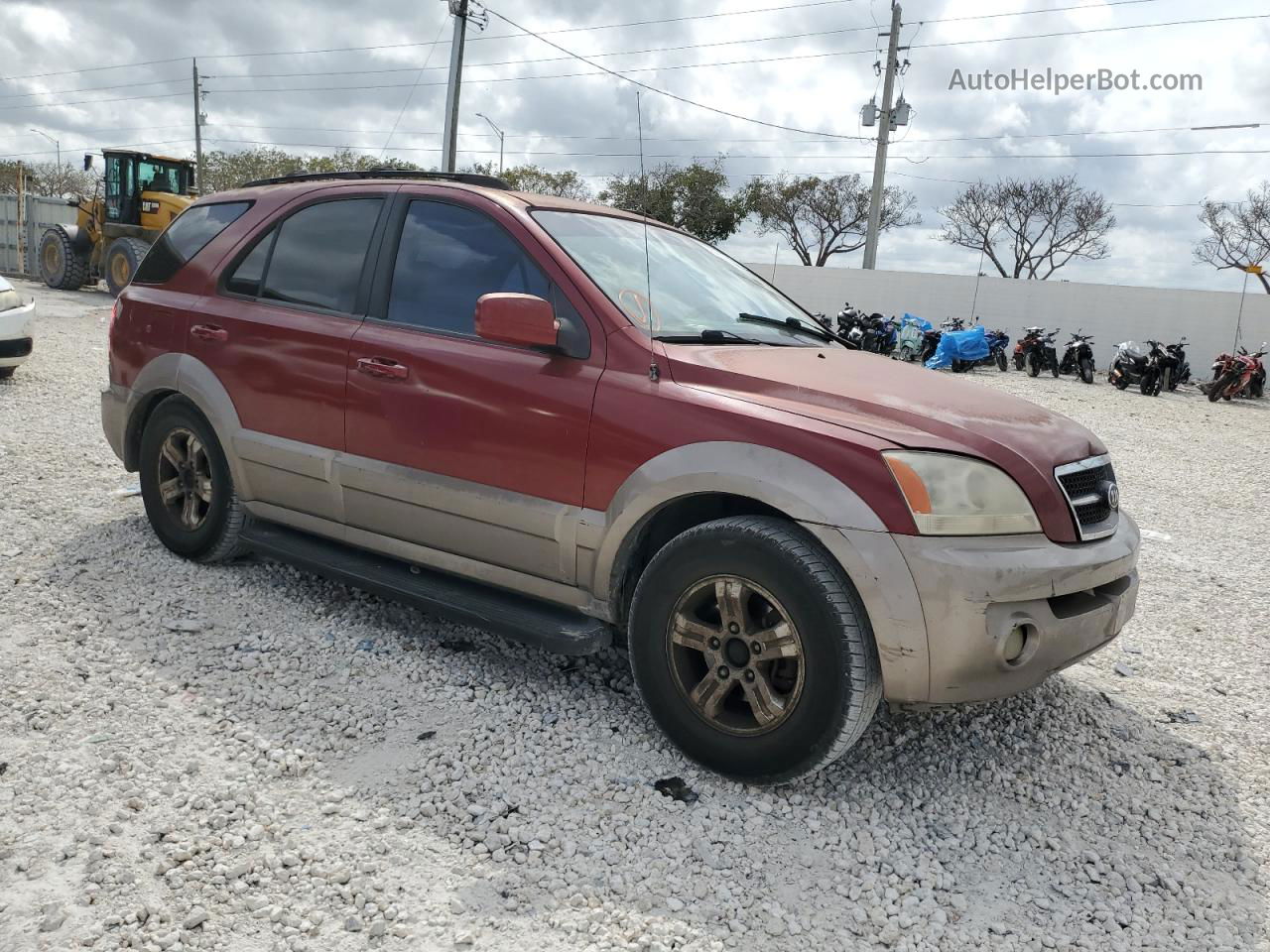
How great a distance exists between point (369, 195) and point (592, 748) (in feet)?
7.95

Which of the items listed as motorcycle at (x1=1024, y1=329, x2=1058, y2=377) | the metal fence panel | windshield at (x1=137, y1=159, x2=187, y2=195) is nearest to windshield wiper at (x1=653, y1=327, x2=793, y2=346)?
motorcycle at (x1=1024, y1=329, x2=1058, y2=377)

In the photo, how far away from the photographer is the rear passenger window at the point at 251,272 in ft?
14.2

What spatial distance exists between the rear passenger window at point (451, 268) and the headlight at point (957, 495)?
1.43 meters

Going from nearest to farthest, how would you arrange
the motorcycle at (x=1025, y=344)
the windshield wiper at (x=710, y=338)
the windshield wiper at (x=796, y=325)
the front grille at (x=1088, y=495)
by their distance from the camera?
the front grille at (x=1088, y=495) < the windshield wiper at (x=710, y=338) < the windshield wiper at (x=796, y=325) < the motorcycle at (x=1025, y=344)

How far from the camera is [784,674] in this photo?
295cm

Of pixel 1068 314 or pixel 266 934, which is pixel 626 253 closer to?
pixel 266 934

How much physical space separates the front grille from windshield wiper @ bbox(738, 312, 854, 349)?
49.9 inches

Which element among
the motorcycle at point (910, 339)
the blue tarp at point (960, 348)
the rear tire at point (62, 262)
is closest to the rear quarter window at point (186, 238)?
the blue tarp at point (960, 348)

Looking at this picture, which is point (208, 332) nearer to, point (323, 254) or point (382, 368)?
point (323, 254)

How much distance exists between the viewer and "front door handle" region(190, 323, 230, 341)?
429 cm

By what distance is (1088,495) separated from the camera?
10.1 ft

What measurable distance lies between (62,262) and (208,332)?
20.7 metres

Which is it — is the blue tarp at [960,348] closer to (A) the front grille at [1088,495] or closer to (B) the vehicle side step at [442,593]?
(A) the front grille at [1088,495]

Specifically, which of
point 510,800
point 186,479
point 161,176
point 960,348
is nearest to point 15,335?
point 186,479
